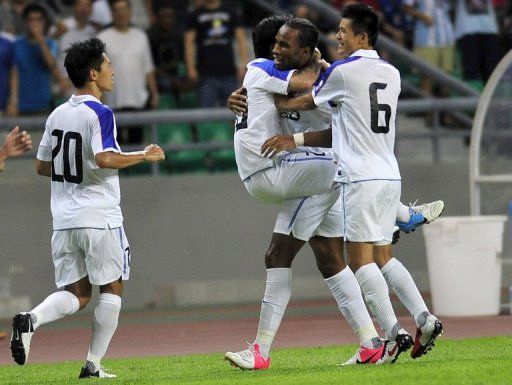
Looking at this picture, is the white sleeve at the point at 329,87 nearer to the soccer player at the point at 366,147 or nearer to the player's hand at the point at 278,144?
the soccer player at the point at 366,147

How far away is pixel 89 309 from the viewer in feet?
54.1

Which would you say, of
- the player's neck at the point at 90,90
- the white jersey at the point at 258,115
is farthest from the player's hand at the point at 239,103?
the player's neck at the point at 90,90

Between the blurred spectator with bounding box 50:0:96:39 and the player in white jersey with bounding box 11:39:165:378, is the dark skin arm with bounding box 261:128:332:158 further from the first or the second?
the blurred spectator with bounding box 50:0:96:39

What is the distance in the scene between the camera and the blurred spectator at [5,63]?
1602cm

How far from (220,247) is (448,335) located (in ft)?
15.9

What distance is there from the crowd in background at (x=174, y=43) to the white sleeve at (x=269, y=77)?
7126 millimetres

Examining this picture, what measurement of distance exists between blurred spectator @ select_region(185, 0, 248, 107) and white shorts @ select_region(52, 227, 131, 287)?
24.4 feet

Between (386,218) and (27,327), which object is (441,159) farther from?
(27,327)

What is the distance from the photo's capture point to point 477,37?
58.7ft

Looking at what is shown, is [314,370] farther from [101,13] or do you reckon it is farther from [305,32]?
[101,13]

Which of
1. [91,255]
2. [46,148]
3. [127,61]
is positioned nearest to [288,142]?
[91,255]

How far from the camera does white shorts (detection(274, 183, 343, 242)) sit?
9.12m

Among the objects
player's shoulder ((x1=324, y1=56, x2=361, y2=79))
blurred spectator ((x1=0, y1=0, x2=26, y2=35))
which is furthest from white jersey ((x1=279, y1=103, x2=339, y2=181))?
blurred spectator ((x1=0, y1=0, x2=26, y2=35))

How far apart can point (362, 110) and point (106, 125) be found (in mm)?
1728
